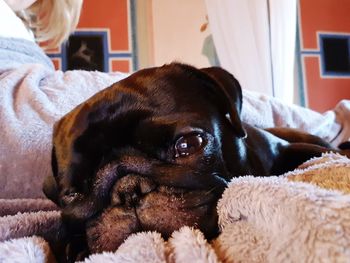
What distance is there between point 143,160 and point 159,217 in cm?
9

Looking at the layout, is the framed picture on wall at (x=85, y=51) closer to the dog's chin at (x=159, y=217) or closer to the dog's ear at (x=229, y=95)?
the dog's ear at (x=229, y=95)

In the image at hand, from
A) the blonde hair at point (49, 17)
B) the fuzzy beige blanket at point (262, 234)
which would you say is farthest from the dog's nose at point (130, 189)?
the blonde hair at point (49, 17)

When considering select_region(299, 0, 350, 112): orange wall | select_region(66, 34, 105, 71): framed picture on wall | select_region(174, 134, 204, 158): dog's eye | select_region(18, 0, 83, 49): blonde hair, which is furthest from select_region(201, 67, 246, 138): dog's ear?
select_region(299, 0, 350, 112): orange wall

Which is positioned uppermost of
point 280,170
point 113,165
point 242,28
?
point 242,28

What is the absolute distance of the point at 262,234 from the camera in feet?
1.31

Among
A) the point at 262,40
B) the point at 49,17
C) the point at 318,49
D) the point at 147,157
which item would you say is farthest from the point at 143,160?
the point at 318,49

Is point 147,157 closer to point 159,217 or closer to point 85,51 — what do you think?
point 159,217

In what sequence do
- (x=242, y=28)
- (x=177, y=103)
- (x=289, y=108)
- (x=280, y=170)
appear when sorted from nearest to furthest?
(x=177, y=103), (x=280, y=170), (x=289, y=108), (x=242, y=28)

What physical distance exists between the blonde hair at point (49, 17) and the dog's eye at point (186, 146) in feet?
4.00

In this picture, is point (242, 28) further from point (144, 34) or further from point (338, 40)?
point (338, 40)

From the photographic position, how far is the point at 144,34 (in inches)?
101

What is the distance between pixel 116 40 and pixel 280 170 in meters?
1.77

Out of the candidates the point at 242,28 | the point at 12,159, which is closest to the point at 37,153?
the point at 12,159

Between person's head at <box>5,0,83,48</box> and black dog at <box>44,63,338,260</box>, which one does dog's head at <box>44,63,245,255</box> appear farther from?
person's head at <box>5,0,83,48</box>
